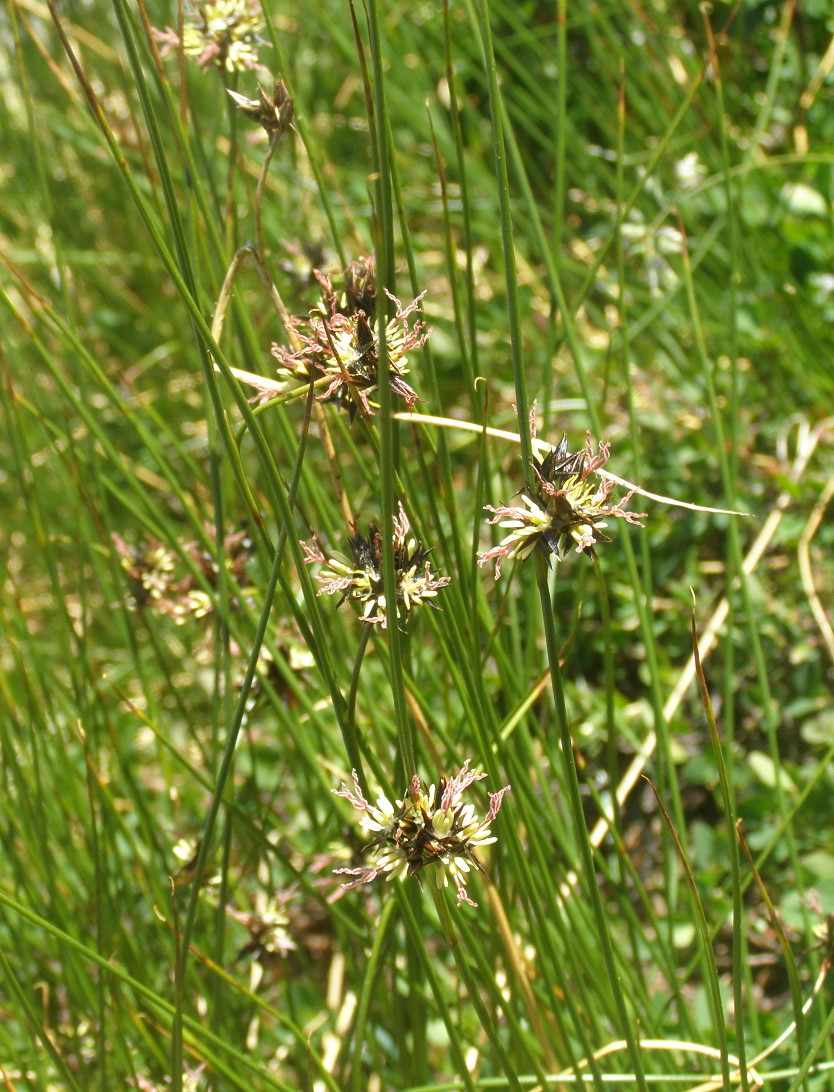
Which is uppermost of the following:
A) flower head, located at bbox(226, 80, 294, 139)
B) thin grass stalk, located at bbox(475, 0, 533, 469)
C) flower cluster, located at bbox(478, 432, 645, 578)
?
flower head, located at bbox(226, 80, 294, 139)

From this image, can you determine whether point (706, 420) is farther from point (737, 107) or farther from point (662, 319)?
point (737, 107)

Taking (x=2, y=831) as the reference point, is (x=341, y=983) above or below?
below

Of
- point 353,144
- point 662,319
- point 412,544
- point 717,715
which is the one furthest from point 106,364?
point 412,544

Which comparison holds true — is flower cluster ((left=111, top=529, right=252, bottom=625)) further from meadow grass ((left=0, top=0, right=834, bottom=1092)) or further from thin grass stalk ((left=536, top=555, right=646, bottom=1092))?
thin grass stalk ((left=536, top=555, right=646, bottom=1092))

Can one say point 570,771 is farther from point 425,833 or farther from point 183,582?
point 183,582

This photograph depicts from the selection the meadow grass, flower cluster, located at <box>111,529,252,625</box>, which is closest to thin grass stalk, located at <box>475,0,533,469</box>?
the meadow grass
